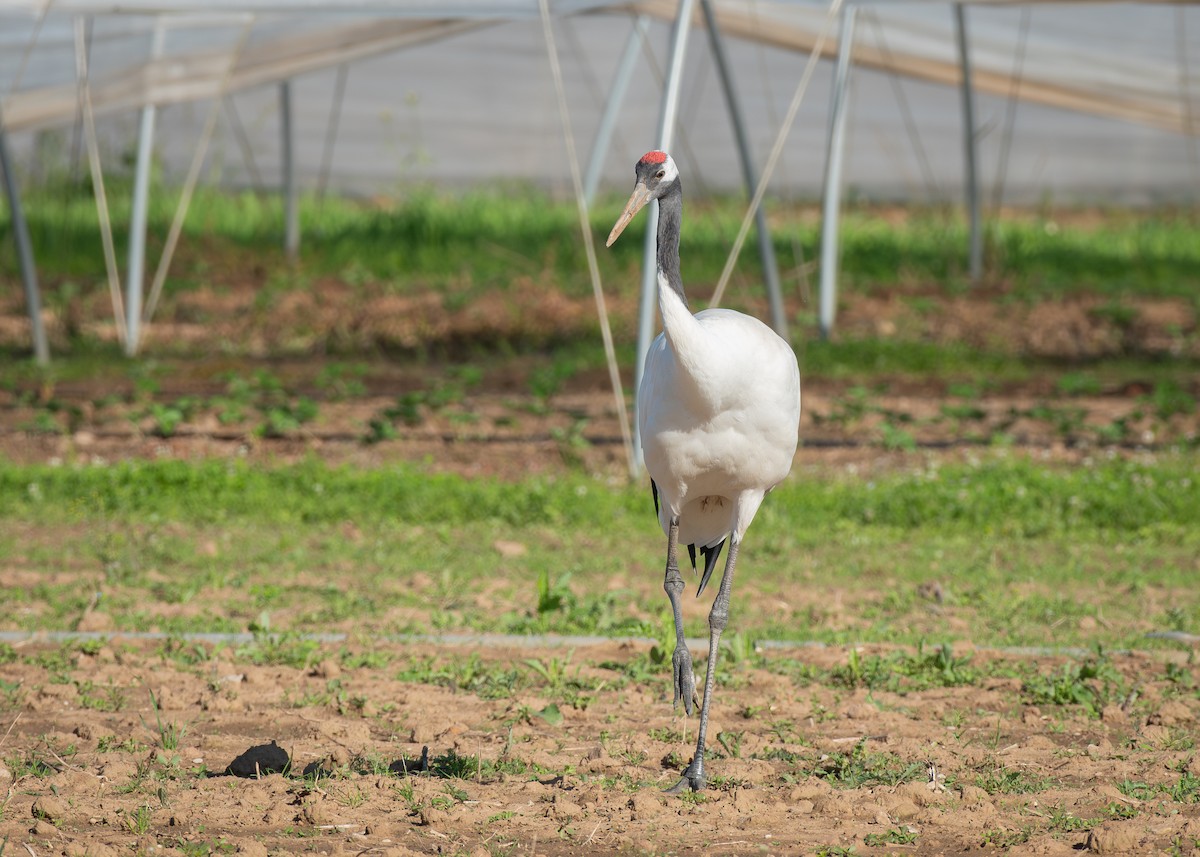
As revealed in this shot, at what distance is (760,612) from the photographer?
6.52 metres

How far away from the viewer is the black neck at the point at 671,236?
448cm

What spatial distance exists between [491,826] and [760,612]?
268 centimetres

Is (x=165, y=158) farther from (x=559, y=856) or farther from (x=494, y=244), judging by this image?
(x=559, y=856)

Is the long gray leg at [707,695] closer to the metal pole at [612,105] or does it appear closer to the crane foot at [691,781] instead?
the crane foot at [691,781]

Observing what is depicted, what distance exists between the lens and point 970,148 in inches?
574

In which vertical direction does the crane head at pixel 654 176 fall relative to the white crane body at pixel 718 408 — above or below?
above

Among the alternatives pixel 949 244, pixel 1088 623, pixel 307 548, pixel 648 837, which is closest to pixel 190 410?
pixel 307 548

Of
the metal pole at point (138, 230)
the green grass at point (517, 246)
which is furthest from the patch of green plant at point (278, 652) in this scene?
the green grass at point (517, 246)

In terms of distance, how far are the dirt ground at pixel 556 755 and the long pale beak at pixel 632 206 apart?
5.21 feet

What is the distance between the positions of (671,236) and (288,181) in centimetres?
1171

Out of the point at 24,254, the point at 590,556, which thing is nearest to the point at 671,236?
the point at 590,556

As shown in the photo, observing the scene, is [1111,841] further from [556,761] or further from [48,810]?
[48,810]

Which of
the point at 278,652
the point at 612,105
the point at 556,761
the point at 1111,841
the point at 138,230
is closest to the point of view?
the point at 1111,841

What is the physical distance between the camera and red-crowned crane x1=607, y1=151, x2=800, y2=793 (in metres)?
4.48
